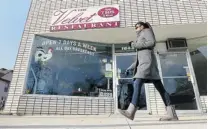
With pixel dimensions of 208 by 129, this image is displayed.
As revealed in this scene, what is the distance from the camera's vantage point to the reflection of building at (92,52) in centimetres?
450

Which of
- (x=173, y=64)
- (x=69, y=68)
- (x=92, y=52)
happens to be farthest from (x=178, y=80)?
(x=69, y=68)

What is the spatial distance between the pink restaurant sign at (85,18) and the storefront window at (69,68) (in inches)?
18.5

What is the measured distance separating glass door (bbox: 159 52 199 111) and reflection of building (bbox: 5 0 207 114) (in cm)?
3

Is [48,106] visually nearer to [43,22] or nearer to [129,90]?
[129,90]

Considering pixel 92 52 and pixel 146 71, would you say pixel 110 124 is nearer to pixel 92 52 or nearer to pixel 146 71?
pixel 146 71

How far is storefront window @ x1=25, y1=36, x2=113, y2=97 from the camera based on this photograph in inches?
184

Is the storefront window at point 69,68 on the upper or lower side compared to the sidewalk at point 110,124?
upper

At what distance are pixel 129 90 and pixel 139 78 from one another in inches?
102

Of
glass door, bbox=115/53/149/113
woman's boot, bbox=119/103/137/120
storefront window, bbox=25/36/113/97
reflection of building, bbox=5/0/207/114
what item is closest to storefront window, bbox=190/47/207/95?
reflection of building, bbox=5/0/207/114

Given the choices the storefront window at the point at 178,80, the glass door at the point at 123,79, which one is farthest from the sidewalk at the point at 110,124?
the storefront window at the point at 178,80

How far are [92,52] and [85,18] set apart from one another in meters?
1.08

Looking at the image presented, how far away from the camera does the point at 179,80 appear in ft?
16.3

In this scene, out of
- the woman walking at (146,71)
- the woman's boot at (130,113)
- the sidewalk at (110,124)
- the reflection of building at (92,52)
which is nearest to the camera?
the sidewalk at (110,124)

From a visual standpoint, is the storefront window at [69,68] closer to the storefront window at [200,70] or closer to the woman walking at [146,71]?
the woman walking at [146,71]
